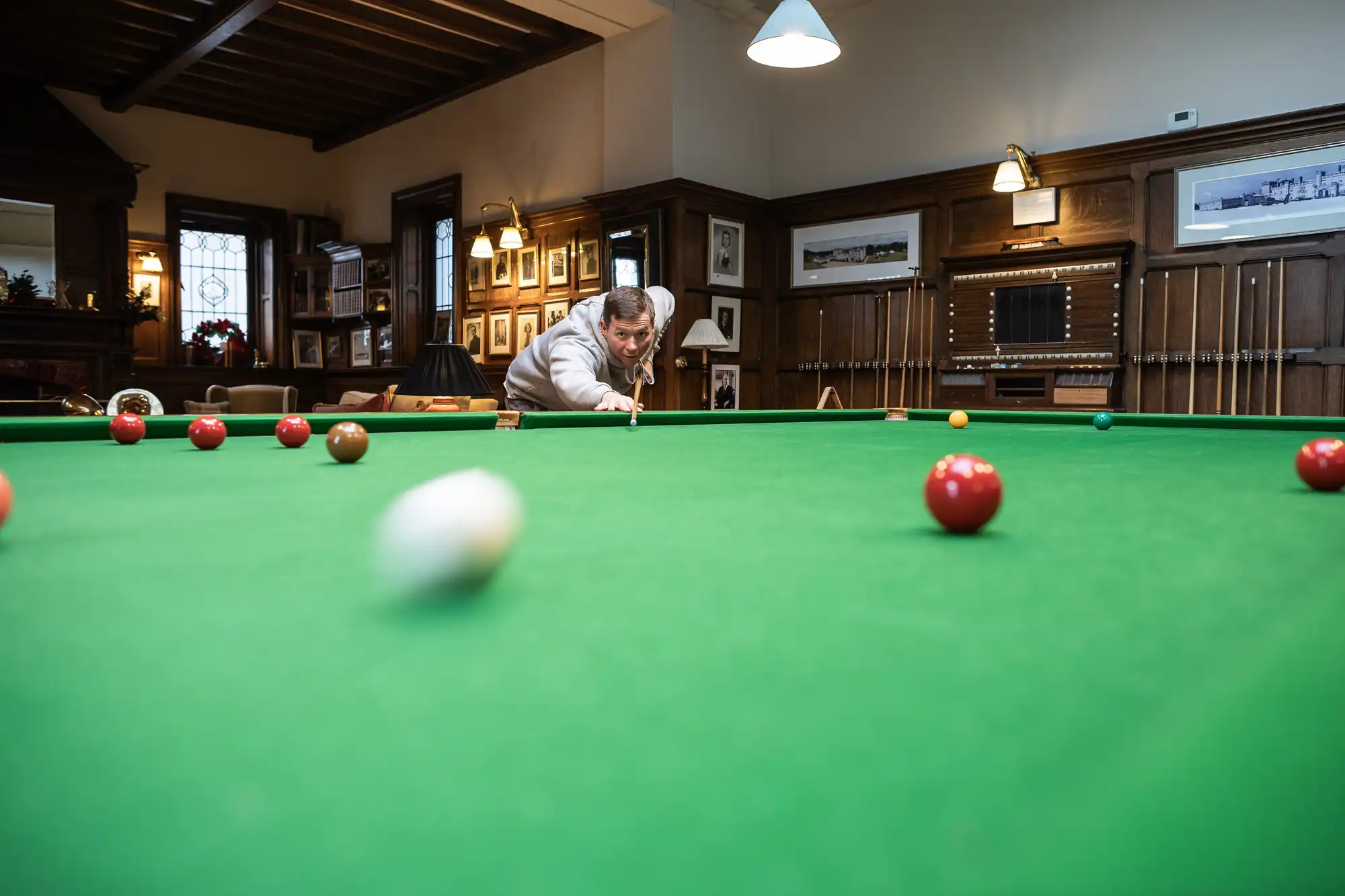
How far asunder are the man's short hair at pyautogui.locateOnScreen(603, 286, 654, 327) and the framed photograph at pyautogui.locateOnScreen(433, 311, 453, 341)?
24.4ft

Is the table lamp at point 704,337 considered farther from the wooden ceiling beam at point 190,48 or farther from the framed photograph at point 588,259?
the wooden ceiling beam at point 190,48

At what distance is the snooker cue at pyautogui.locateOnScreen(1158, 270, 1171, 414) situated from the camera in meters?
6.89

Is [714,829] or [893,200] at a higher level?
[893,200]

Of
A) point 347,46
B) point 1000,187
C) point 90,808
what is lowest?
point 90,808

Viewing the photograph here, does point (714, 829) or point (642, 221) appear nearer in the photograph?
point (714, 829)

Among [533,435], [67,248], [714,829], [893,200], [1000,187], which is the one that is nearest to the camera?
[714,829]

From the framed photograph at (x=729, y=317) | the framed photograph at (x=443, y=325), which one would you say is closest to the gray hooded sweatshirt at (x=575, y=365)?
the framed photograph at (x=729, y=317)

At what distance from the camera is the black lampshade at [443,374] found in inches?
220

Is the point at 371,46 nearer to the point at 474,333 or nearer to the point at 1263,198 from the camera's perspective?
the point at 474,333

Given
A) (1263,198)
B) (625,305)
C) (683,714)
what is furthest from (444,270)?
(683,714)

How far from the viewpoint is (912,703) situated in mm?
472

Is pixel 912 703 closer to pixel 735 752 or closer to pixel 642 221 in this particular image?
pixel 735 752

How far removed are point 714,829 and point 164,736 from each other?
283 mm

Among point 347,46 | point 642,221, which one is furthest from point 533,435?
point 347,46
